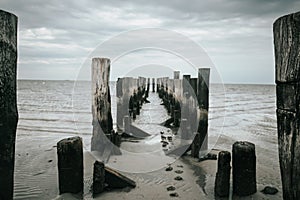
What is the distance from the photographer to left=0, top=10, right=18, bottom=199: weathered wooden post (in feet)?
9.87

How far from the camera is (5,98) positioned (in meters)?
3.09

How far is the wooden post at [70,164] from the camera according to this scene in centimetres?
407

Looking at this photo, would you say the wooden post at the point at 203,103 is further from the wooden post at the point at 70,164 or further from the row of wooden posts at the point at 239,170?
the wooden post at the point at 70,164

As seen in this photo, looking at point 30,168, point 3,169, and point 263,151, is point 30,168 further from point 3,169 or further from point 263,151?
point 263,151

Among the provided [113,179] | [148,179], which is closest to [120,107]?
[148,179]

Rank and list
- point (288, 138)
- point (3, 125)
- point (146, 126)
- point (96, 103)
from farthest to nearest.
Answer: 1. point (146, 126)
2. point (96, 103)
3. point (3, 125)
4. point (288, 138)

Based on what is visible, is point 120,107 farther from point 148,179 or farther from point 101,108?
point 148,179

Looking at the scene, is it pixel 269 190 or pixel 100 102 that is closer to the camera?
pixel 269 190

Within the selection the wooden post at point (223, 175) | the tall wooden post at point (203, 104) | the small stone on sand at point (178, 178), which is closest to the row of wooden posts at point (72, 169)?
the small stone on sand at point (178, 178)

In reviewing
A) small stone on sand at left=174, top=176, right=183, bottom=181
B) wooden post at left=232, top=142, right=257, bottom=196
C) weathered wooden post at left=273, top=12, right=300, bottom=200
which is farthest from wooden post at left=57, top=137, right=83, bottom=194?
weathered wooden post at left=273, top=12, right=300, bottom=200

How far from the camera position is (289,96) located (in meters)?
2.44

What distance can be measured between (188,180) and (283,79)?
3093 millimetres

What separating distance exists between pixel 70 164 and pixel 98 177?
47 centimetres

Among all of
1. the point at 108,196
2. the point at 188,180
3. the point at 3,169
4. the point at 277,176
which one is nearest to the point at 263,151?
the point at 277,176
